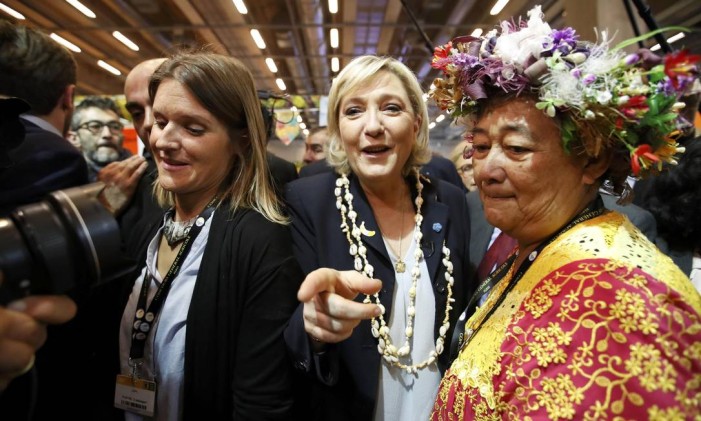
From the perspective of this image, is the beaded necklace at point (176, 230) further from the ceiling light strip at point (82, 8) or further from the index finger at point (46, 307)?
the ceiling light strip at point (82, 8)

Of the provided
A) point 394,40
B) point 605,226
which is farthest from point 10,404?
point 394,40

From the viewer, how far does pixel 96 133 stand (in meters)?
3.72

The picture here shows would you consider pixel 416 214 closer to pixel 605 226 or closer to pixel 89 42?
pixel 605 226

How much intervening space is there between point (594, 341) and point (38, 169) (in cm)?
137

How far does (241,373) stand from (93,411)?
0.62 metres

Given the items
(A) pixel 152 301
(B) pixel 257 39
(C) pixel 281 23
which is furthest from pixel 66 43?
(A) pixel 152 301

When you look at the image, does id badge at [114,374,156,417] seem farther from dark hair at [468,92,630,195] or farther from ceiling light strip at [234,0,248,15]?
ceiling light strip at [234,0,248,15]

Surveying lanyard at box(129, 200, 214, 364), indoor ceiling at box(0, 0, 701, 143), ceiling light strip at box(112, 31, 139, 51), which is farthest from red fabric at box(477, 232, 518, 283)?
ceiling light strip at box(112, 31, 139, 51)

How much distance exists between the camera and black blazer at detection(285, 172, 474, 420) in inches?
51.3

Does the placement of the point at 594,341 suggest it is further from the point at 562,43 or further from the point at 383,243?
the point at 383,243

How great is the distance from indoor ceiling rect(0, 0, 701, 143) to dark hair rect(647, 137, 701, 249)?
11.1 feet

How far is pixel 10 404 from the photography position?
108 centimetres

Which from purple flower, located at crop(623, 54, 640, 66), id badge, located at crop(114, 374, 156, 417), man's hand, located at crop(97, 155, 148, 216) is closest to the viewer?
purple flower, located at crop(623, 54, 640, 66)

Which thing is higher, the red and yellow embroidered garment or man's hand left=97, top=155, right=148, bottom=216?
man's hand left=97, top=155, right=148, bottom=216
